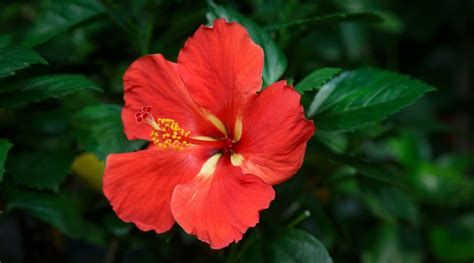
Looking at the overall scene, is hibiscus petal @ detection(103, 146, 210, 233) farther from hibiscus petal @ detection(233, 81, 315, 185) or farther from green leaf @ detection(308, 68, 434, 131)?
green leaf @ detection(308, 68, 434, 131)

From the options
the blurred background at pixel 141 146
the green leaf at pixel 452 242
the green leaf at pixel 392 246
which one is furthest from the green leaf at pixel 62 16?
the green leaf at pixel 452 242

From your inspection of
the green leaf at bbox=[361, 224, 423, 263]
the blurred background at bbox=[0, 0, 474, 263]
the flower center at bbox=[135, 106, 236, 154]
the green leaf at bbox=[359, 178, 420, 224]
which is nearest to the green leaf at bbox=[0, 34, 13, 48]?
the blurred background at bbox=[0, 0, 474, 263]

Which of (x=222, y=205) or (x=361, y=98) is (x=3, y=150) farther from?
(x=361, y=98)

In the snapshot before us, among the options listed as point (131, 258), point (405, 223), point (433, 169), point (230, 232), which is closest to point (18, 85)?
point (230, 232)

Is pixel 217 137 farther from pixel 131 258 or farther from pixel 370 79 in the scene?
pixel 131 258

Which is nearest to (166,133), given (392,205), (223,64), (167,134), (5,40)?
(167,134)

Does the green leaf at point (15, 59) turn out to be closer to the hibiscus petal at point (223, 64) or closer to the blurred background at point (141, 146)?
the blurred background at point (141, 146)
